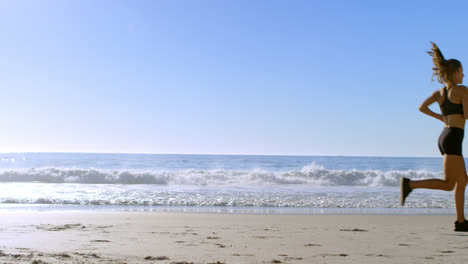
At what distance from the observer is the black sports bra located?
395cm

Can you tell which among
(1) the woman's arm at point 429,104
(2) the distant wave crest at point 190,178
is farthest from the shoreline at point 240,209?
(2) the distant wave crest at point 190,178

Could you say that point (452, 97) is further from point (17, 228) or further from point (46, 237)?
point (17, 228)

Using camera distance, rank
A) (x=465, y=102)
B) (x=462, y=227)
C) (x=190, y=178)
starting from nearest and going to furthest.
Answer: (x=465, y=102)
(x=462, y=227)
(x=190, y=178)

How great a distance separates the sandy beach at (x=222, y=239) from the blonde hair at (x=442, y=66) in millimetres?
1722

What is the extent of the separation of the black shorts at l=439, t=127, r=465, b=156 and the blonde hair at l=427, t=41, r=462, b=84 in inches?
19.3

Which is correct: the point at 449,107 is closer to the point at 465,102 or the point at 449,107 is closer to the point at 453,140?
the point at 465,102

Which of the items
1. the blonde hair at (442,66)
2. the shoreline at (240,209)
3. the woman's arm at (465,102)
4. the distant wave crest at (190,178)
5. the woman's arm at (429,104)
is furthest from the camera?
the distant wave crest at (190,178)

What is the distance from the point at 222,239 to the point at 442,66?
10.1 ft

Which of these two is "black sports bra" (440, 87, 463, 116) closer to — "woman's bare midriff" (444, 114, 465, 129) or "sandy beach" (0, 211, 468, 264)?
"woman's bare midriff" (444, 114, 465, 129)

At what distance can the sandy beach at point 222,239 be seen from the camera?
396 cm

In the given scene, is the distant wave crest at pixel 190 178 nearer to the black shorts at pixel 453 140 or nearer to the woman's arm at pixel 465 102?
the black shorts at pixel 453 140

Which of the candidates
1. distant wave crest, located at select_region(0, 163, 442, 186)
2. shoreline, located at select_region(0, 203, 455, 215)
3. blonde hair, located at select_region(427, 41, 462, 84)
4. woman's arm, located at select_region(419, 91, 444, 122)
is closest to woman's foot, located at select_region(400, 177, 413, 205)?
woman's arm, located at select_region(419, 91, 444, 122)

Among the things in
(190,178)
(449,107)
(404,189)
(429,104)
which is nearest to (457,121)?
(449,107)

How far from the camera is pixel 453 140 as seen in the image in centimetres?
396
